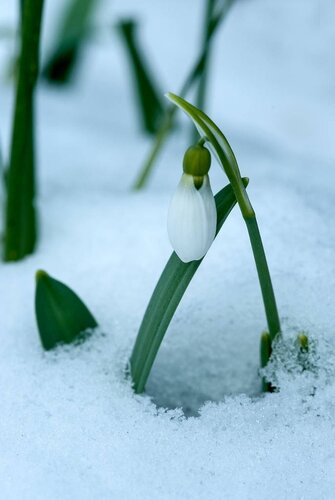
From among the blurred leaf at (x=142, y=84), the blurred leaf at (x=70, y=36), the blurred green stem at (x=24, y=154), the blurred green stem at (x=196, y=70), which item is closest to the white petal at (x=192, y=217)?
the blurred green stem at (x=24, y=154)

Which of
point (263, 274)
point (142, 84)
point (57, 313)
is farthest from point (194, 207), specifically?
point (142, 84)

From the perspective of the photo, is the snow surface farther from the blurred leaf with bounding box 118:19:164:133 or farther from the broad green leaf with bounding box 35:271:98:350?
the blurred leaf with bounding box 118:19:164:133

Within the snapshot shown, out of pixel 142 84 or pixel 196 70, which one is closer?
pixel 196 70

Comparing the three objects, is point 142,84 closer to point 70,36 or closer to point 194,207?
point 70,36

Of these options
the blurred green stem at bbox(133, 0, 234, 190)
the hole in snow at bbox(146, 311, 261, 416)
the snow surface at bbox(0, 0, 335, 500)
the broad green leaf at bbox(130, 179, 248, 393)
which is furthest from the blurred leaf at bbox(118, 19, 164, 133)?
the broad green leaf at bbox(130, 179, 248, 393)

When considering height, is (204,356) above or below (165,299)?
below

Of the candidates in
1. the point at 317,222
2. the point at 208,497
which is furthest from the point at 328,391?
the point at 317,222
